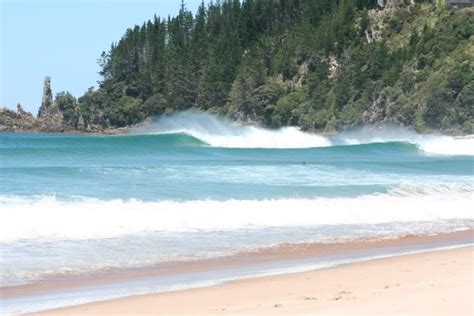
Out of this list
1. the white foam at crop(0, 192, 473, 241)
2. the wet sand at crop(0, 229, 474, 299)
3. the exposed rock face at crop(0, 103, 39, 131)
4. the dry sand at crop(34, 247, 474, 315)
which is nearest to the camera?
the dry sand at crop(34, 247, 474, 315)

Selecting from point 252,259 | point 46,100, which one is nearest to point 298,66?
point 46,100

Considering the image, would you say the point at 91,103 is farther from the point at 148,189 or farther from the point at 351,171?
the point at 148,189

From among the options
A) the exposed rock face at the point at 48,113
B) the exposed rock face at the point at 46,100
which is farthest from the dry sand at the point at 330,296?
the exposed rock face at the point at 46,100

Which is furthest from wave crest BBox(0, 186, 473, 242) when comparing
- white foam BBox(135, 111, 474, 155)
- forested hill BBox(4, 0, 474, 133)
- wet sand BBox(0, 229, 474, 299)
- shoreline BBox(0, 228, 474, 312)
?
forested hill BBox(4, 0, 474, 133)

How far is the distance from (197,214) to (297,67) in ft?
269

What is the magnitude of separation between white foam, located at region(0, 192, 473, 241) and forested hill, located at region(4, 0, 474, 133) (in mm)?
46316

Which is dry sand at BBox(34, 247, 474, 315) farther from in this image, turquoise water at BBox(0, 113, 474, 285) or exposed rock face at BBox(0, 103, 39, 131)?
exposed rock face at BBox(0, 103, 39, 131)

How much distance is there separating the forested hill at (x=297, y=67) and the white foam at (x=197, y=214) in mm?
46316

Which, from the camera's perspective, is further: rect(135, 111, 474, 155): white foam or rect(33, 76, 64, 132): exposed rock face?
rect(33, 76, 64, 132): exposed rock face

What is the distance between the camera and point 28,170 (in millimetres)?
27922

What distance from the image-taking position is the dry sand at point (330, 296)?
27.6 feet

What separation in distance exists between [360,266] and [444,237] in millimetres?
4000

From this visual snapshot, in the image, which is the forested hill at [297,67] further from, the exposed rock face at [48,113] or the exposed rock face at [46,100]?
the exposed rock face at [46,100]

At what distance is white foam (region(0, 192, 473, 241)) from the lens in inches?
578
